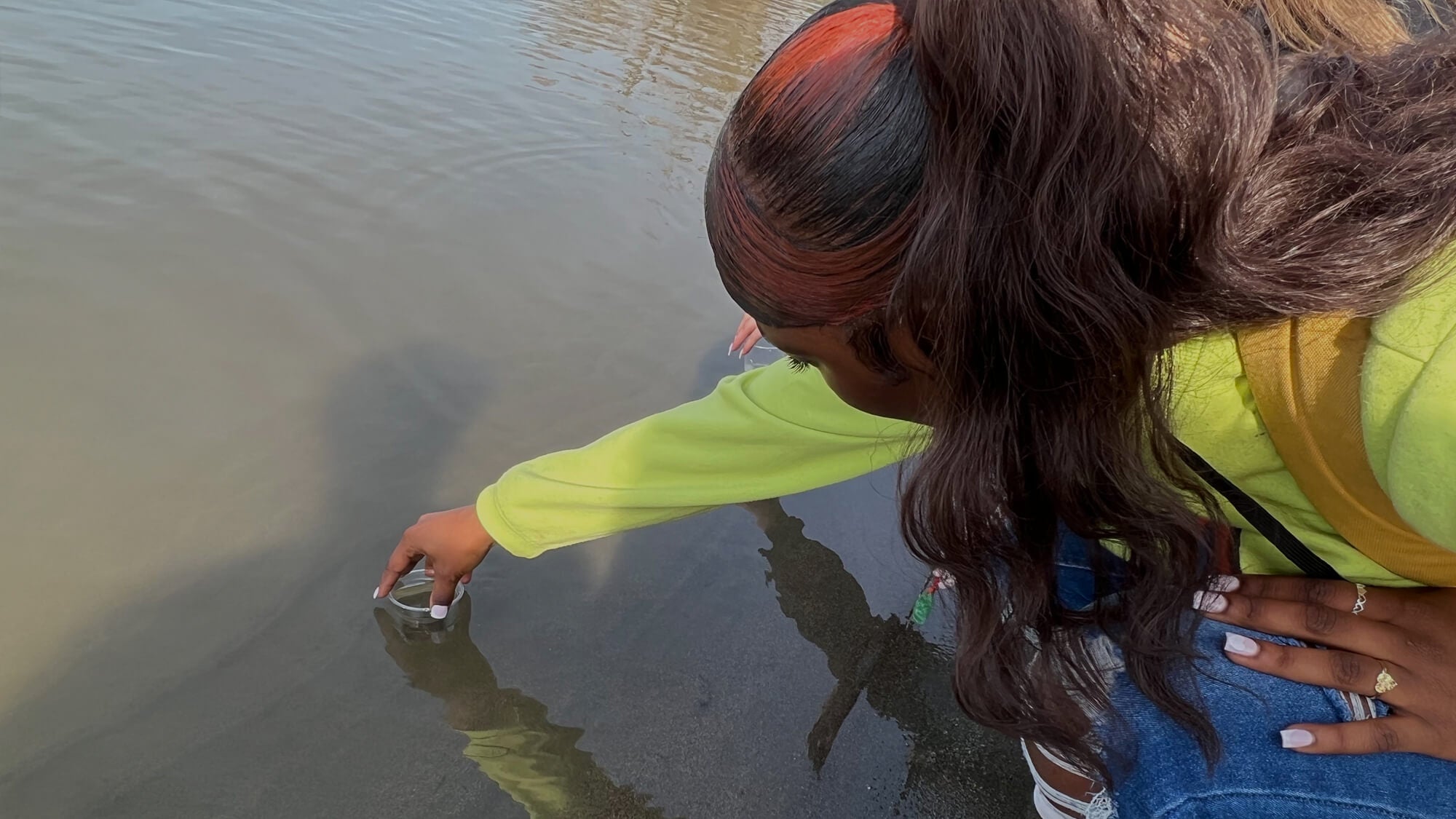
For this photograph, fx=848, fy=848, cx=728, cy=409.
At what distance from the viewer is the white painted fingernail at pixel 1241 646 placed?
3.27ft

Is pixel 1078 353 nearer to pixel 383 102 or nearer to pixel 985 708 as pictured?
pixel 985 708

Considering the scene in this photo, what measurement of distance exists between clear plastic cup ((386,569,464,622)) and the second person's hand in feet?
0.19

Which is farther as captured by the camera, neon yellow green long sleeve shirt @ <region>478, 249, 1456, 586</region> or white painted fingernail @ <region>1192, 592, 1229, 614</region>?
white painted fingernail @ <region>1192, 592, 1229, 614</region>

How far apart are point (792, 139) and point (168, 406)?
1698mm

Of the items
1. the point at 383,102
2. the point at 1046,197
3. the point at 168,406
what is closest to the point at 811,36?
the point at 1046,197

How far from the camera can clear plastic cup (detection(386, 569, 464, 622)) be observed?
1516 mm

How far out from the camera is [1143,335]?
2.36 ft

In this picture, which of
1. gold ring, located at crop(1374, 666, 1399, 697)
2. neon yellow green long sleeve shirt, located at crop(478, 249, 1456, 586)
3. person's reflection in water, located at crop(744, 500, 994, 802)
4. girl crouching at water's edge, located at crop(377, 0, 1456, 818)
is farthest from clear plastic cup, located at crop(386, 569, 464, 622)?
gold ring, located at crop(1374, 666, 1399, 697)

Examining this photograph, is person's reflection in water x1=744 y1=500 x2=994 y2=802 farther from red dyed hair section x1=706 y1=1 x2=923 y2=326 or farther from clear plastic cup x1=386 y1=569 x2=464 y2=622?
red dyed hair section x1=706 y1=1 x2=923 y2=326

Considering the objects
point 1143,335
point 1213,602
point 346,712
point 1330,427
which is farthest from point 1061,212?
point 346,712

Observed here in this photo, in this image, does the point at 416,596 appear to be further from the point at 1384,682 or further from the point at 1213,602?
the point at 1384,682

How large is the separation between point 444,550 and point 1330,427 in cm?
118

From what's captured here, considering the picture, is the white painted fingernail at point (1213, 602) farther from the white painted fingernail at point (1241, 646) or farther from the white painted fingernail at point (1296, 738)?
the white painted fingernail at point (1296, 738)

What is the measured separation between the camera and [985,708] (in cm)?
95
